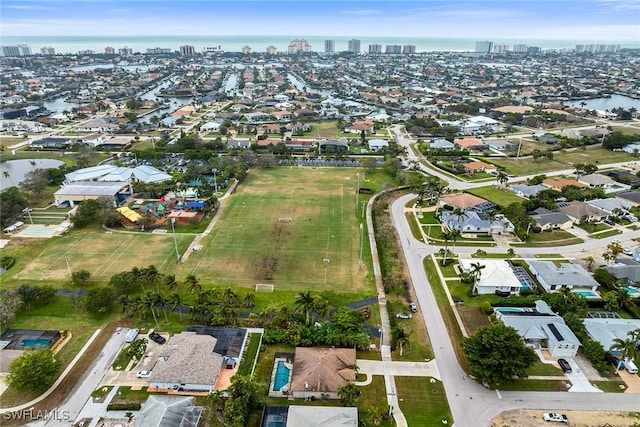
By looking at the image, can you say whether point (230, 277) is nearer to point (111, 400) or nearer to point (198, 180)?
point (111, 400)

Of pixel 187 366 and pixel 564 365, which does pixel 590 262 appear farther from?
pixel 187 366

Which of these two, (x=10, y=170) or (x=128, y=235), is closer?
(x=128, y=235)

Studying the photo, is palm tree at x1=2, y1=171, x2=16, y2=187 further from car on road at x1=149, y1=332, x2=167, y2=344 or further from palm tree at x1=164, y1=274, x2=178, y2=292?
car on road at x1=149, y1=332, x2=167, y2=344

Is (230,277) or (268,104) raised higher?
(268,104)

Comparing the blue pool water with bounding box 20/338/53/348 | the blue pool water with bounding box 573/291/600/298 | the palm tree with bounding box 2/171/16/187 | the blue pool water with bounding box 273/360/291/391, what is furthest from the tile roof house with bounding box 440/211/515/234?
the palm tree with bounding box 2/171/16/187

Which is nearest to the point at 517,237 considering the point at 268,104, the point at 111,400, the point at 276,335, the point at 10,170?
the point at 276,335

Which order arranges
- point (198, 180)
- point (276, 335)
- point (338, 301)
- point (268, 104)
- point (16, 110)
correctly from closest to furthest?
point (276, 335)
point (338, 301)
point (198, 180)
point (16, 110)
point (268, 104)

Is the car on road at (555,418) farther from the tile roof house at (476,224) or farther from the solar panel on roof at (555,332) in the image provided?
the tile roof house at (476,224)

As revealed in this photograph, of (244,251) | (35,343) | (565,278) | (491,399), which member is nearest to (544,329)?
(491,399)
